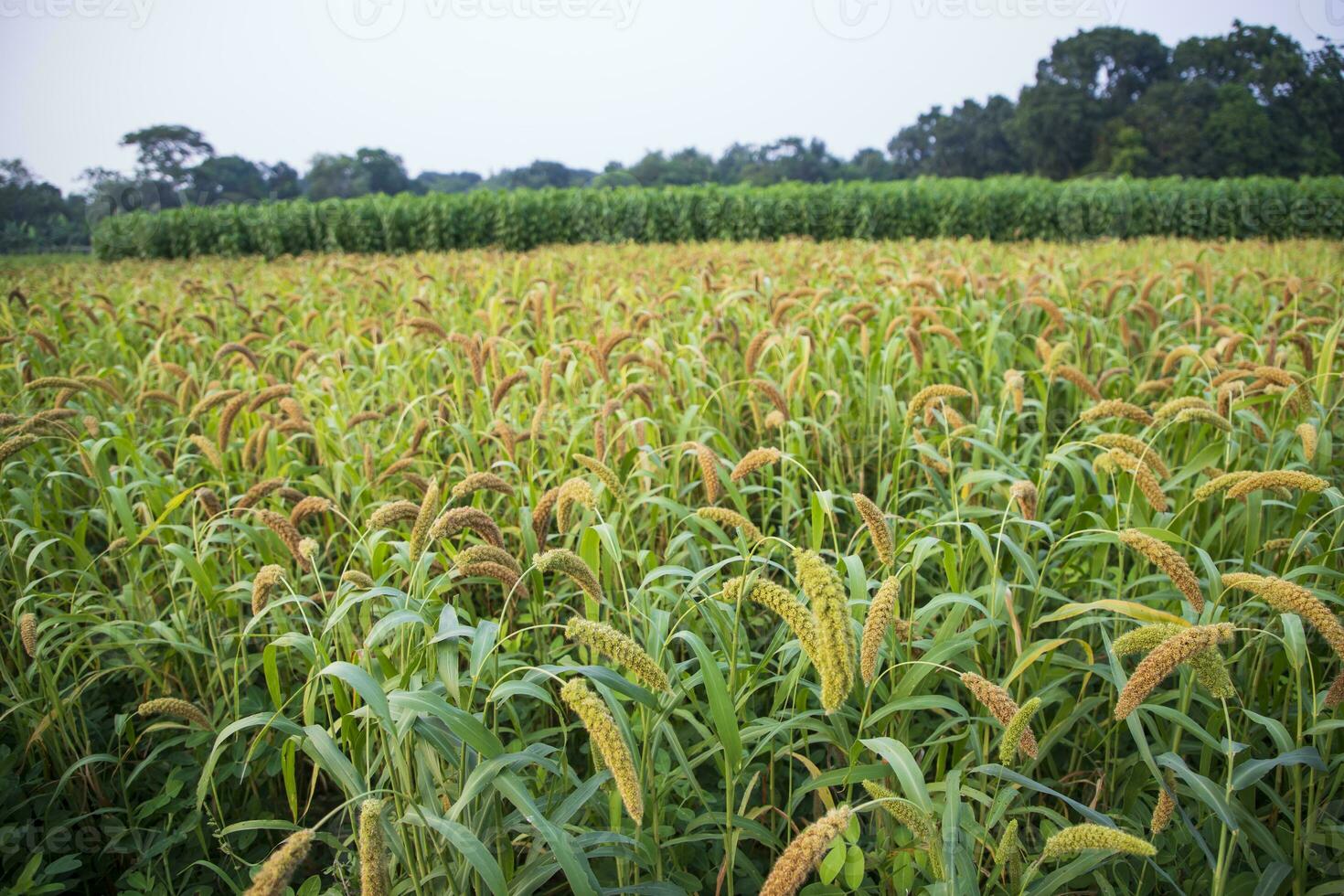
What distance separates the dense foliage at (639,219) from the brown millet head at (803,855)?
17.9 metres

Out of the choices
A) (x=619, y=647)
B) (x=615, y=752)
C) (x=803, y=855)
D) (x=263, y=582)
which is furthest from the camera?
(x=263, y=582)

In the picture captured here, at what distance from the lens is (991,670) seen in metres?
1.83

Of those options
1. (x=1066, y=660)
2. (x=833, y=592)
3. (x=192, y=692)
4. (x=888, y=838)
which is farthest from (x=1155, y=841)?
(x=192, y=692)

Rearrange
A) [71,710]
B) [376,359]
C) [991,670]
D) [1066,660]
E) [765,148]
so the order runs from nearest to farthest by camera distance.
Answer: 1. [1066,660]
2. [991,670]
3. [71,710]
4. [376,359]
5. [765,148]

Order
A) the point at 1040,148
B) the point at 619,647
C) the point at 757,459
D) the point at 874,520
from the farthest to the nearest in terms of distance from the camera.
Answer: the point at 1040,148
the point at 757,459
the point at 874,520
the point at 619,647

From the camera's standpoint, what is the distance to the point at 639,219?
1875cm

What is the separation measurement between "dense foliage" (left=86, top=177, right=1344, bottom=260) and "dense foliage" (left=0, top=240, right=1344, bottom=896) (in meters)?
15.4

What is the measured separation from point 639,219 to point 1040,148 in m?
42.2

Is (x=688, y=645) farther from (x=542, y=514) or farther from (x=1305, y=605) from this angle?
(x=1305, y=605)

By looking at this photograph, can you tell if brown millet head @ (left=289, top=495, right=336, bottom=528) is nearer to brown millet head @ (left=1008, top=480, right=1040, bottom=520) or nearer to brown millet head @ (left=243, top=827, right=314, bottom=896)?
brown millet head @ (left=243, top=827, right=314, bottom=896)

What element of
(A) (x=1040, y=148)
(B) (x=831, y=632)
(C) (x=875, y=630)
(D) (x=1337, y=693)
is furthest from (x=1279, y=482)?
(A) (x=1040, y=148)

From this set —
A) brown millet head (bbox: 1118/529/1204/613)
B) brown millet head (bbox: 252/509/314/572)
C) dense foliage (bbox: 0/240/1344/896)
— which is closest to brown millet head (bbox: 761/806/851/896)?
dense foliage (bbox: 0/240/1344/896)

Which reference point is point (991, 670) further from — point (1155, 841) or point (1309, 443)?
point (1309, 443)

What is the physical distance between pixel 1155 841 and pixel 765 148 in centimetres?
4319
